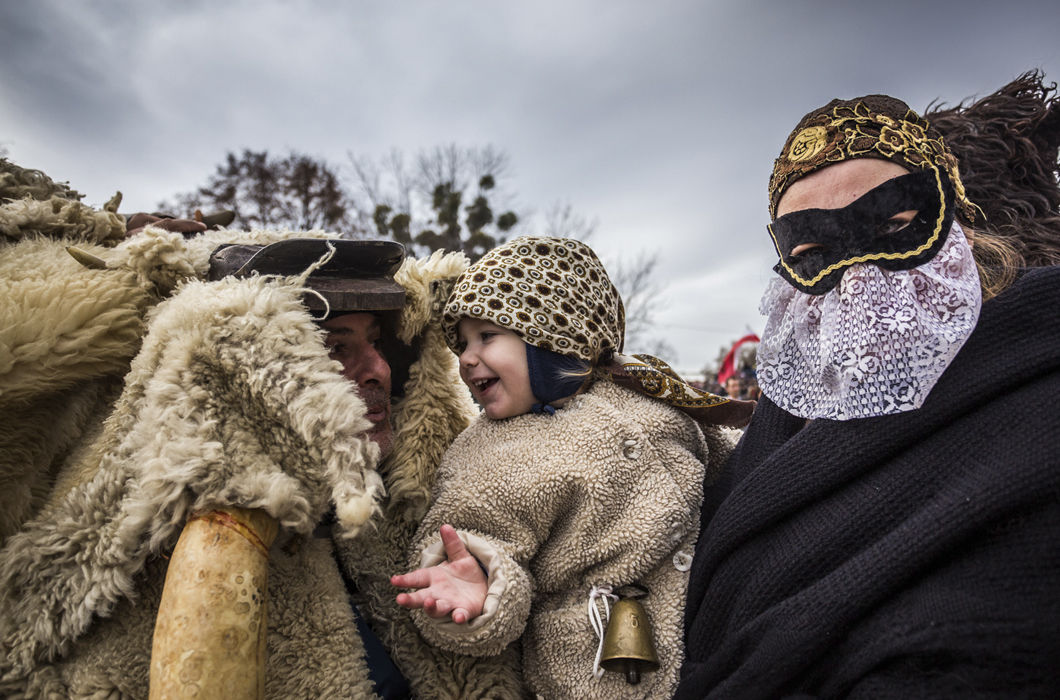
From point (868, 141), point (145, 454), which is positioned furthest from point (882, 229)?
point (145, 454)

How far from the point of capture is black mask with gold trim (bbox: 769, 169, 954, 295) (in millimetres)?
1522

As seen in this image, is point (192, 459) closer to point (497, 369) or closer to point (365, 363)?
point (365, 363)

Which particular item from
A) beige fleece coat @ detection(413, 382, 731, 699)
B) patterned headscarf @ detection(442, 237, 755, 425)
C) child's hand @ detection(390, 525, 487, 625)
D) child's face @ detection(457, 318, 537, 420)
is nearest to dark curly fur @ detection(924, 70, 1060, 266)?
patterned headscarf @ detection(442, 237, 755, 425)

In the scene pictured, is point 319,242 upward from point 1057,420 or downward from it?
upward

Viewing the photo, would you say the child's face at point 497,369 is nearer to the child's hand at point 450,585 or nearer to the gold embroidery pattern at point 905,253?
the child's hand at point 450,585

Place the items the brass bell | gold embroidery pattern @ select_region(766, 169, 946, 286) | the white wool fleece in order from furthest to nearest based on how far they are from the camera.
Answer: the brass bell, gold embroidery pattern @ select_region(766, 169, 946, 286), the white wool fleece

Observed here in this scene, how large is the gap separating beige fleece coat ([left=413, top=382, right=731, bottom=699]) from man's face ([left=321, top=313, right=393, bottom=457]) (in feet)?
1.00

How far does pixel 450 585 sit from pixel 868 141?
165 cm

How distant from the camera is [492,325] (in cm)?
215

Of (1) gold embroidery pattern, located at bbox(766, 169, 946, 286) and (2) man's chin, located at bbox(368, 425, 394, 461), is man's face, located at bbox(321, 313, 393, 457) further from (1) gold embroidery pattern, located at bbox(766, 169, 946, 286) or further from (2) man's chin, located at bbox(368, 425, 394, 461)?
(1) gold embroidery pattern, located at bbox(766, 169, 946, 286)

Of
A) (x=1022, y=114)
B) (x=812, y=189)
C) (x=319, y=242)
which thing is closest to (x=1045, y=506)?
(x=812, y=189)

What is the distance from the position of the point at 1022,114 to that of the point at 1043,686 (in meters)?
1.79

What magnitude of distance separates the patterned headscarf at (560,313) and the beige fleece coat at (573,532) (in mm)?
255

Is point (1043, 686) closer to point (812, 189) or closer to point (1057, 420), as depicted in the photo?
point (1057, 420)
